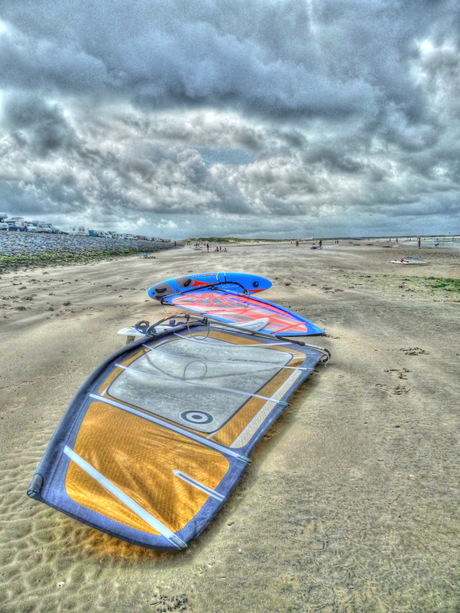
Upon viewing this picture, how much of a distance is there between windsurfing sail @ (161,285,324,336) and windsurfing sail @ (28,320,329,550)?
2.03m

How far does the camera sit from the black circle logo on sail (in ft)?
12.2

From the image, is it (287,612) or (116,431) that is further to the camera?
(116,431)

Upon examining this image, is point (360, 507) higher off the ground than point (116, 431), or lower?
lower

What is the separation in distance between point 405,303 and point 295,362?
7.18 m

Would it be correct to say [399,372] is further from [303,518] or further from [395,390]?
[303,518]

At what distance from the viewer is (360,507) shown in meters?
2.84

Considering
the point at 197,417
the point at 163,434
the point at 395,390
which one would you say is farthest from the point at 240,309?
the point at 163,434

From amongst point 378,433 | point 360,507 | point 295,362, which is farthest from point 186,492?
point 295,362

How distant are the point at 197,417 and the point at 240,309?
458 cm

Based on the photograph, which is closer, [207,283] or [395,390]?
[395,390]

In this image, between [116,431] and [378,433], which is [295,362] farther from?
[116,431]

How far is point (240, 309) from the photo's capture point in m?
8.17

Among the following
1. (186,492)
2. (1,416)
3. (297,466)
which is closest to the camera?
(186,492)

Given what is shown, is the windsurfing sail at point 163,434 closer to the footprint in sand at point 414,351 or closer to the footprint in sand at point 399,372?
the footprint in sand at point 399,372
